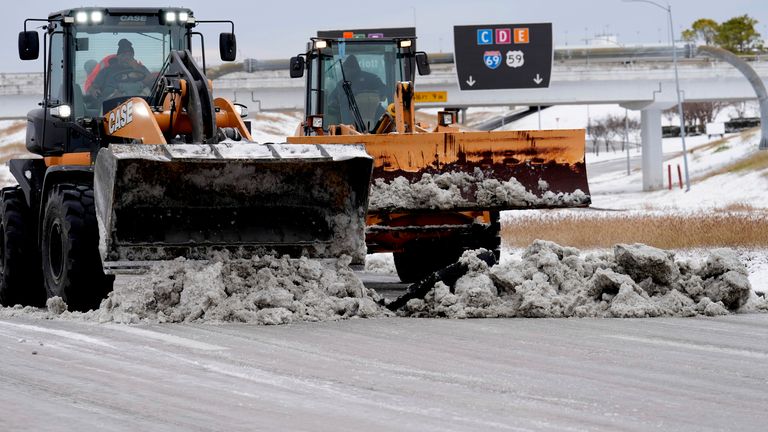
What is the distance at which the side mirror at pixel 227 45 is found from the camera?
1153 cm

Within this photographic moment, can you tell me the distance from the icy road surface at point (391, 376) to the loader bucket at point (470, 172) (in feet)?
9.23

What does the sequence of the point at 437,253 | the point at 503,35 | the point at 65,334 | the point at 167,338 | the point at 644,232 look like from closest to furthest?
1. the point at 167,338
2. the point at 65,334
3. the point at 437,253
4. the point at 644,232
5. the point at 503,35

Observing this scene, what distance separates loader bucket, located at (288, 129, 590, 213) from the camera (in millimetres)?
12000

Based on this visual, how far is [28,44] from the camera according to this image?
36.1 feet

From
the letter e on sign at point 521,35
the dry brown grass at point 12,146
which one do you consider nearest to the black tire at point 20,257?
the letter e on sign at point 521,35

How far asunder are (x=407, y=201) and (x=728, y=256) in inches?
125

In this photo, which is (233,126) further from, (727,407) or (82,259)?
(727,407)

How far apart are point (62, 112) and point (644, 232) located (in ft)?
37.0

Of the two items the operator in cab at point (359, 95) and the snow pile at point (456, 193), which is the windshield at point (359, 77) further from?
the snow pile at point (456, 193)

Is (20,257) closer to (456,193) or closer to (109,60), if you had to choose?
(109,60)

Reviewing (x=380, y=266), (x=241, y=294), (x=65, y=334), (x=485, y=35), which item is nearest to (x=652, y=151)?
(x=485, y=35)

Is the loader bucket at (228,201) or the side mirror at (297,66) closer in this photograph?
the loader bucket at (228,201)


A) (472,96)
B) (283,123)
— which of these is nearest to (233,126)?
(472,96)

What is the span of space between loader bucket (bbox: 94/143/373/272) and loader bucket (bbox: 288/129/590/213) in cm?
175
